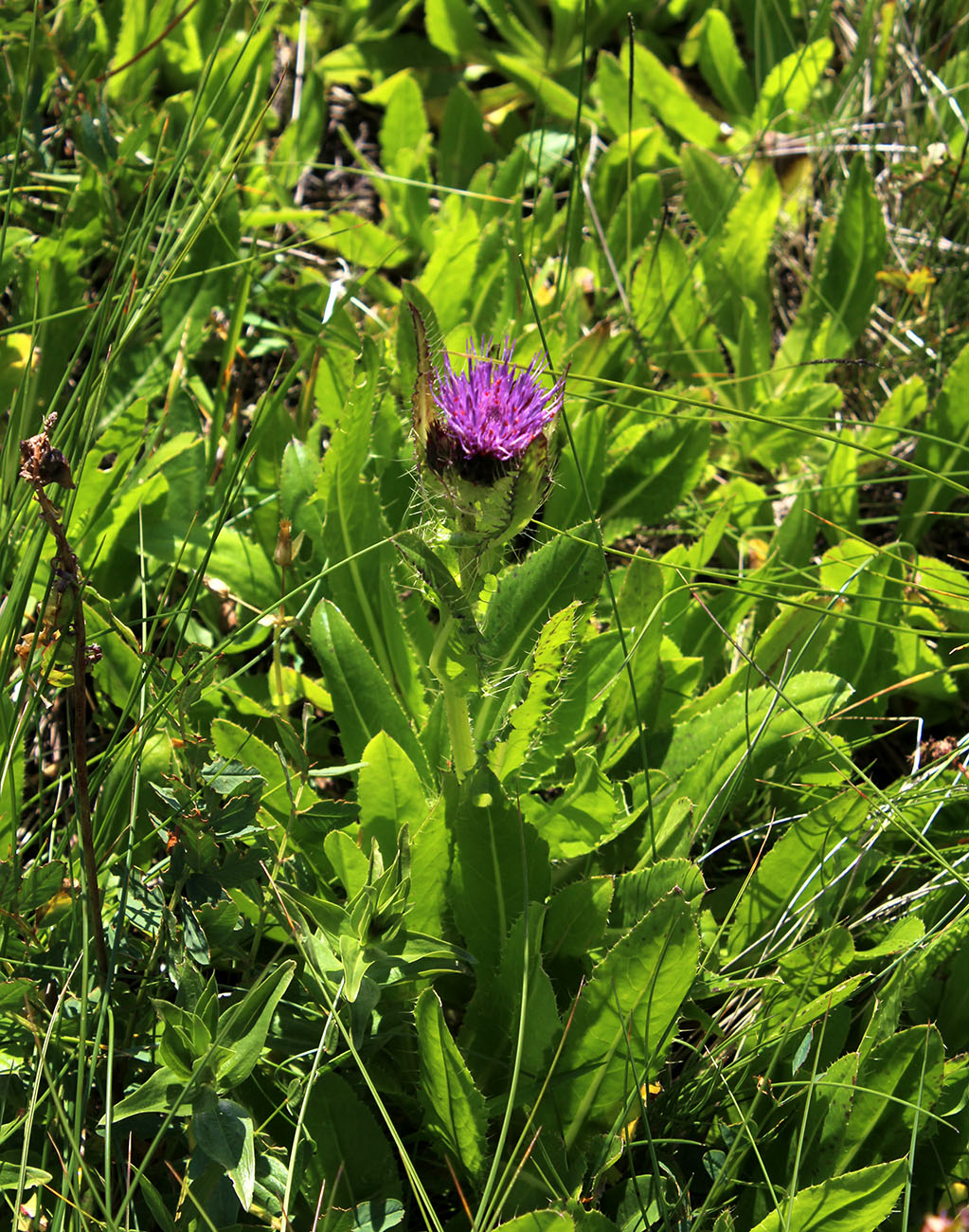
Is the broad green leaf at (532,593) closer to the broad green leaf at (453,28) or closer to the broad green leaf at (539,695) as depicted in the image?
the broad green leaf at (539,695)

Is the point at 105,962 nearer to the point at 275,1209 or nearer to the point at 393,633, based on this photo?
the point at 275,1209

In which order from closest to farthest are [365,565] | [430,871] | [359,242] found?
1. [430,871]
2. [365,565]
3. [359,242]

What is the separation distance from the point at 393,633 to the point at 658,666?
443 millimetres

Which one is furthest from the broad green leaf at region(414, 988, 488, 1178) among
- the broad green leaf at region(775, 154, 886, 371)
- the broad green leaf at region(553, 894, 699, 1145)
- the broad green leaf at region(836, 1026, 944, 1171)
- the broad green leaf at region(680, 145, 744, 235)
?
the broad green leaf at region(680, 145, 744, 235)

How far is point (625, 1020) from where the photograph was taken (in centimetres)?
139

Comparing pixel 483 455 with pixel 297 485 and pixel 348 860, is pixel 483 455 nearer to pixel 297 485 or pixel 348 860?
pixel 348 860

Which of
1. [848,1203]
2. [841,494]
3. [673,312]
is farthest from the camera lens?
[673,312]

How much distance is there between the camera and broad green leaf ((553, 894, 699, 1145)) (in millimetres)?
1365

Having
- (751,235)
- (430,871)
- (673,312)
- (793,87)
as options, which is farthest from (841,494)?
(793,87)

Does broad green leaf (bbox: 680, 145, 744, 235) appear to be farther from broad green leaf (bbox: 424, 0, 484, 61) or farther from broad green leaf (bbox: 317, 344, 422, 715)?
broad green leaf (bbox: 317, 344, 422, 715)

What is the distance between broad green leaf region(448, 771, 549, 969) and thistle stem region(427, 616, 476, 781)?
55mm

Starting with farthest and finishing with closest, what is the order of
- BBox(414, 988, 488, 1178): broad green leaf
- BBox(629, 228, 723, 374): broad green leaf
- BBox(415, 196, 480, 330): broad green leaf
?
1. BBox(629, 228, 723, 374): broad green leaf
2. BBox(415, 196, 480, 330): broad green leaf
3. BBox(414, 988, 488, 1178): broad green leaf

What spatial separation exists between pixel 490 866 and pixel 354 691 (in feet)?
1.28

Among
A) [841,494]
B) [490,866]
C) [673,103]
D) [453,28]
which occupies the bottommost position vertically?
[490,866]
